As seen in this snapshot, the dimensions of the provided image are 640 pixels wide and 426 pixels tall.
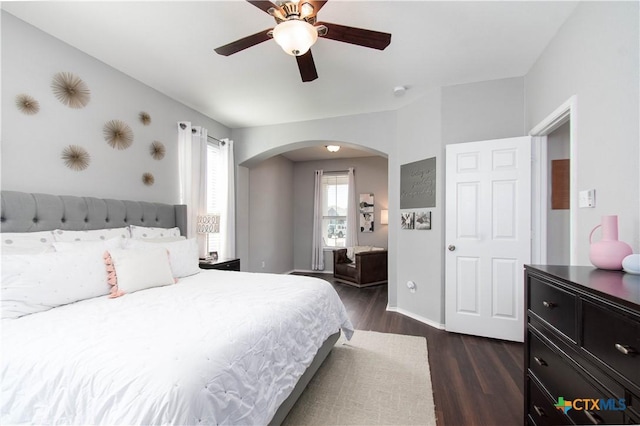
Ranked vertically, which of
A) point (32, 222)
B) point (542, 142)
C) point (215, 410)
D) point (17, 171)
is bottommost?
point (215, 410)

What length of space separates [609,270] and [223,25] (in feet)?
9.67

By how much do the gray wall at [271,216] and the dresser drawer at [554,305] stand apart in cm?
419

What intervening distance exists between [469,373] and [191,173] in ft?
12.1

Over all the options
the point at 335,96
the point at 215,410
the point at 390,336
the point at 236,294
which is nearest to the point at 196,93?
the point at 335,96

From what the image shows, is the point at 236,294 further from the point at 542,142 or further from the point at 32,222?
the point at 542,142

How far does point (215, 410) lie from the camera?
39.0 inches

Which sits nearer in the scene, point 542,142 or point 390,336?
point 542,142

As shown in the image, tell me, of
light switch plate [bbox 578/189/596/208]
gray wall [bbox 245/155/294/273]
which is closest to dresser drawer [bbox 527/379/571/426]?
light switch plate [bbox 578/189/596/208]

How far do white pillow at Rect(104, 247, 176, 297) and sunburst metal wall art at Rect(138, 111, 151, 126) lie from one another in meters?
1.70

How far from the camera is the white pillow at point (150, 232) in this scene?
2664mm

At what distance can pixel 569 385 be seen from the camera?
3.65 feet

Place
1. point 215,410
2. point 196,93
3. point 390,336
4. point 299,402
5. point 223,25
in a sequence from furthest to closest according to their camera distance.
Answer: point 196,93 < point 390,336 < point 223,25 < point 299,402 < point 215,410

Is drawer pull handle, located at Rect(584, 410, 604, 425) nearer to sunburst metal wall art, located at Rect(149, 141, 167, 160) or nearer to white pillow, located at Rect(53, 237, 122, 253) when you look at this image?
white pillow, located at Rect(53, 237, 122, 253)

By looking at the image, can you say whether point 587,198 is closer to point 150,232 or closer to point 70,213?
point 150,232
